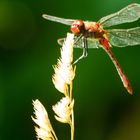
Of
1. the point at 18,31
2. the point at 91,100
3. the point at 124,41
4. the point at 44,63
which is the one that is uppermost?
the point at 18,31

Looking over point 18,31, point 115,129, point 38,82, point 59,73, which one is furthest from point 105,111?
point 59,73

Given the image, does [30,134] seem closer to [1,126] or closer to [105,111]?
[1,126]

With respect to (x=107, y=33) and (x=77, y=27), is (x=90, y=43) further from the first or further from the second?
(x=77, y=27)

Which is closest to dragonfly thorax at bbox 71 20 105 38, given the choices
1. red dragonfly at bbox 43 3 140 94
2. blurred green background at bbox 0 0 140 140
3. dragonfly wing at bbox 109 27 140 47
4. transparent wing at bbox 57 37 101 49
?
red dragonfly at bbox 43 3 140 94

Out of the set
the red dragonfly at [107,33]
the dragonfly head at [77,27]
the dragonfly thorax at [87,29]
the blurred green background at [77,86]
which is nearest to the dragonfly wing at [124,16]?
the red dragonfly at [107,33]

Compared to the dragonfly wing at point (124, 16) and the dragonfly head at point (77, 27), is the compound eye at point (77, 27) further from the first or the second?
the dragonfly wing at point (124, 16)
